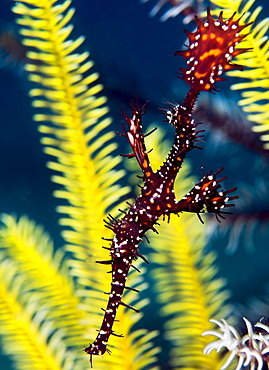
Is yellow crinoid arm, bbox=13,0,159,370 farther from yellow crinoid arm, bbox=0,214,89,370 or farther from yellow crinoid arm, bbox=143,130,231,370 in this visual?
yellow crinoid arm, bbox=143,130,231,370

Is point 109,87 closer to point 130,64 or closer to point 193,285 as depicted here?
point 130,64

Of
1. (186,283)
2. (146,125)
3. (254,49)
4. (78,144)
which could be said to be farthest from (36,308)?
(254,49)

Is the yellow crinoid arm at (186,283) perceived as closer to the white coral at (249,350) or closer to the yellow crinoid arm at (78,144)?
the yellow crinoid arm at (78,144)

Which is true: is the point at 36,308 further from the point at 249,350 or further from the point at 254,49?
the point at 254,49

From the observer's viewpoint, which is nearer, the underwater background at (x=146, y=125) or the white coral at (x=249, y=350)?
the white coral at (x=249, y=350)

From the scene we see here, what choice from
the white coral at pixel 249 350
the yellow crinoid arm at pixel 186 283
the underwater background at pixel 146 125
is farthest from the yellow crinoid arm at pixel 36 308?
the white coral at pixel 249 350
